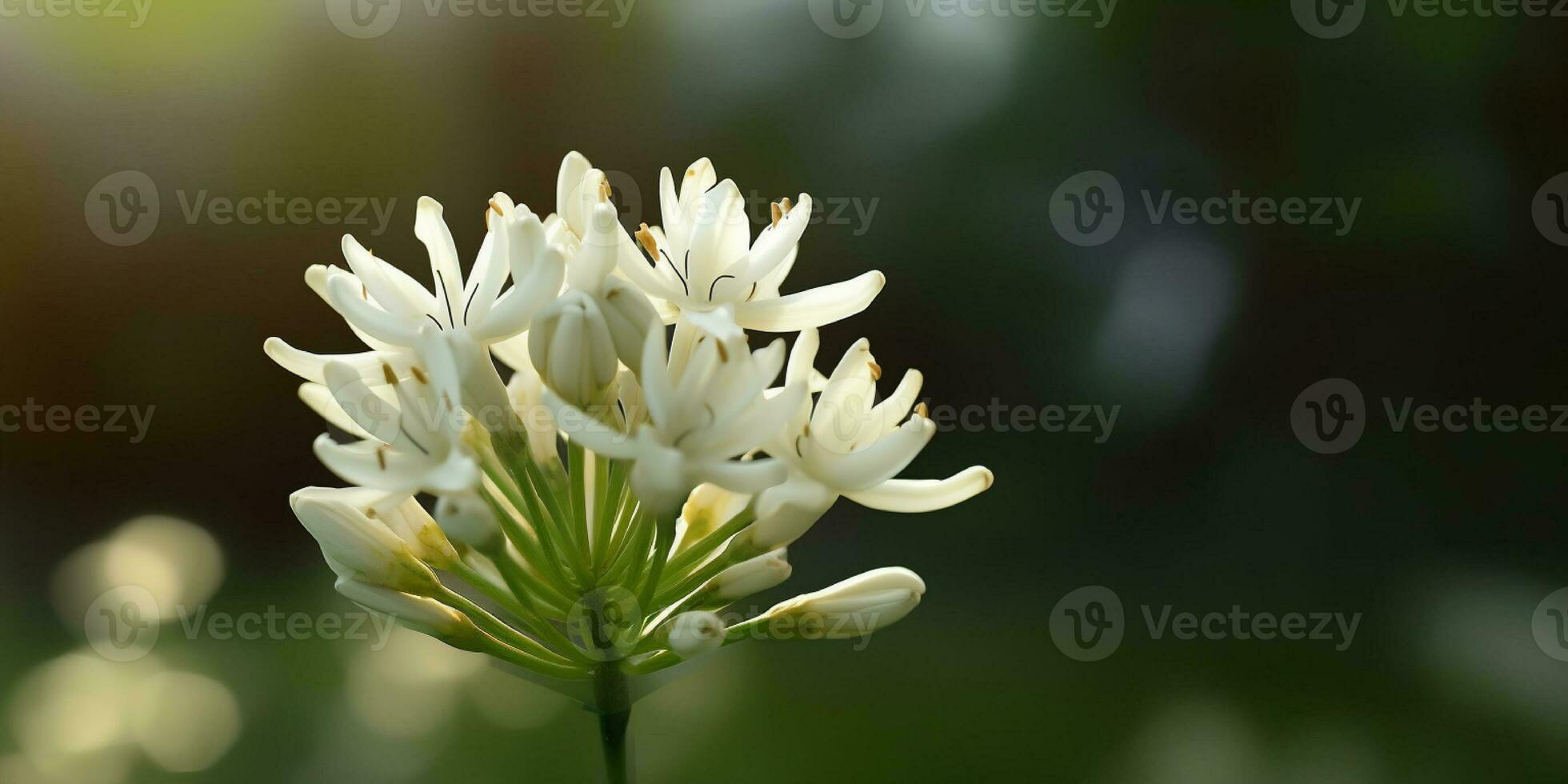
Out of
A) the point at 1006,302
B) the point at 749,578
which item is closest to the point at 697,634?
the point at 749,578

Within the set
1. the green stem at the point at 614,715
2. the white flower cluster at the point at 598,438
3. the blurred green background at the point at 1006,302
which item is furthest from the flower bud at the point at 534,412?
the blurred green background at the point at 1006,302

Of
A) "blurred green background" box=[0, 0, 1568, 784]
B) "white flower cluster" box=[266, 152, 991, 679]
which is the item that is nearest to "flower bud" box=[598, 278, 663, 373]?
"white flower cluster" box=[266, 152, 991, 679]

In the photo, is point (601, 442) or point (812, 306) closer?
point (601, 442)

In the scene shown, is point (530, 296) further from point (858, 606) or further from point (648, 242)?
point (858, 606)

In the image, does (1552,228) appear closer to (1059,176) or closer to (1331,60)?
(1331,60)

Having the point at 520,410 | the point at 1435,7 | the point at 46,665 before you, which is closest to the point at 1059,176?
the point at 1435,7

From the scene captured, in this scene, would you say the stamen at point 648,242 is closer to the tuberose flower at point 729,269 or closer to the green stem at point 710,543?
the tuberose flower at point 729,269

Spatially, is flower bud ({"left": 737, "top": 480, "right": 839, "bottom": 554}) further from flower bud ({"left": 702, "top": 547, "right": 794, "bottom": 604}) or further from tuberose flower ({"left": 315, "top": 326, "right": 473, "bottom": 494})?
tuberose flower ({"left": 315, "top": 326, "right": 473, "bottom": 494})
